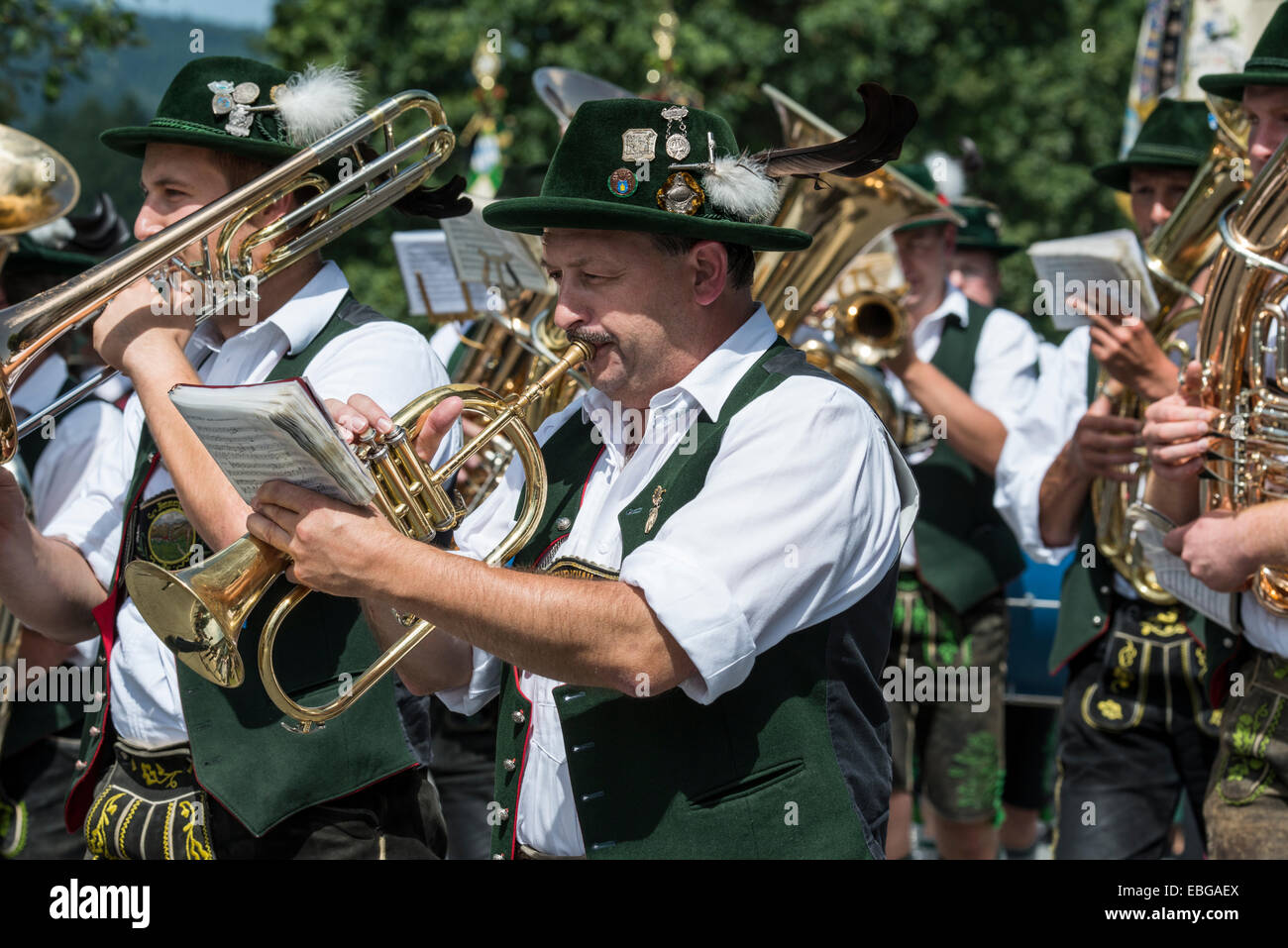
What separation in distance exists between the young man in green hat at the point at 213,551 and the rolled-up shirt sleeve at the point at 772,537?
0.91 meters

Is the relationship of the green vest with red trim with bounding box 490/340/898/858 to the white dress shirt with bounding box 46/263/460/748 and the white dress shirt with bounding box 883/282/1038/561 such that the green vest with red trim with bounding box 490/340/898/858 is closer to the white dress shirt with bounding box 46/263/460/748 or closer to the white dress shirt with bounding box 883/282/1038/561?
the white dress shirt with bounding box 46/263/460/748

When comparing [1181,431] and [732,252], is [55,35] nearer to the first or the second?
[732,252]

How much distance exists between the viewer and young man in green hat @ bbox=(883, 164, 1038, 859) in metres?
5.46

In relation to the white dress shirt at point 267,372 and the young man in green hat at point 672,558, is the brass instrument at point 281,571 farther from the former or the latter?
the white dress shirt at point 267,372

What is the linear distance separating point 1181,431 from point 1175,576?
525mm

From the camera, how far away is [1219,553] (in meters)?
3.32

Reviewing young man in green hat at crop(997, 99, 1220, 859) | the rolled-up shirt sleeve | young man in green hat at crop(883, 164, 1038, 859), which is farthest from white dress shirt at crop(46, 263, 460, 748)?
young man in green hat at crop(883, 164, 1038, 859)

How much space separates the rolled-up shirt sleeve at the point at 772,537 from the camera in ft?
7.46

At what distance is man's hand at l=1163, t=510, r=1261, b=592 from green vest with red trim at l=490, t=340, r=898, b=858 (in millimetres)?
1109

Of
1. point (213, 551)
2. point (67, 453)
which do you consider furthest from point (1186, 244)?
point (67, 453)

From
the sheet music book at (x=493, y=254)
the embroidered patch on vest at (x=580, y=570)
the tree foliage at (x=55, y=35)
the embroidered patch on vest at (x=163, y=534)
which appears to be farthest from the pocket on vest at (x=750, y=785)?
the tree foliage at (x=55, y=35)

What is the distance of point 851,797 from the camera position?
2.44m

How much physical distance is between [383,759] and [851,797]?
1.08 meters
